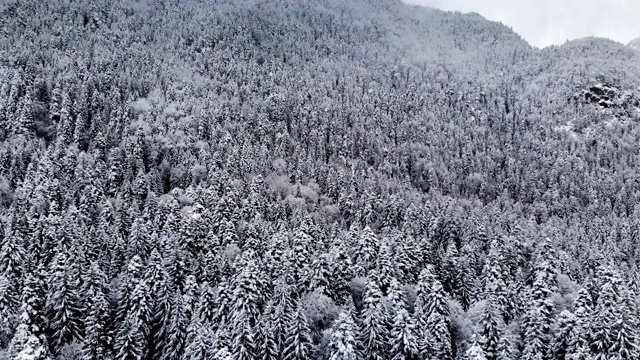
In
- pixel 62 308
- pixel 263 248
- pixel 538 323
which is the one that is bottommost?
pixel 263 248

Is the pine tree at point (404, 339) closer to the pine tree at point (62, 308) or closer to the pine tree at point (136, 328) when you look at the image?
the pine tree at point (136, 328)

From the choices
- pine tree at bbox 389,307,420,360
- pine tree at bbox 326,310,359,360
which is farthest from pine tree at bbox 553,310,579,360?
pine tree at bbox 326,310,359,360

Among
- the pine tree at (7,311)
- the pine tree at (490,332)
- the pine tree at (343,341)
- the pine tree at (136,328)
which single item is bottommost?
the pine tree at (7,311)

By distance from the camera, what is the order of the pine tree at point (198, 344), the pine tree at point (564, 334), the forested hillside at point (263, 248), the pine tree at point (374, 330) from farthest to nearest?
the pine tree at point (564, 334) < the forested hillside at point (263, 248) < the pine tree at point (374, 330) < the pine tree at point (198, 344)

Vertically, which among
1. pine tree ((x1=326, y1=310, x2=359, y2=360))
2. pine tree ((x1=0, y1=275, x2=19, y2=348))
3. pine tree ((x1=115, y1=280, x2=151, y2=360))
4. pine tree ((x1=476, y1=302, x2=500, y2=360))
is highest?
pine tree ((x1=476, y1=302, x2=500, y2=360))

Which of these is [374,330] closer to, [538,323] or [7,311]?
[538,323]

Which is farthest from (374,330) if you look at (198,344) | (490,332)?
(198,344)

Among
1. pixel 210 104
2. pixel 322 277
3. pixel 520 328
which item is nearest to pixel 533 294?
pixel 520 328

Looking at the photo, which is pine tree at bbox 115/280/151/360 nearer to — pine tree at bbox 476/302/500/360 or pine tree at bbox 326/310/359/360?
pine tree at bbox 326/310/359/360

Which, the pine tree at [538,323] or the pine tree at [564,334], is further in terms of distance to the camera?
the pine tree at [538,323]

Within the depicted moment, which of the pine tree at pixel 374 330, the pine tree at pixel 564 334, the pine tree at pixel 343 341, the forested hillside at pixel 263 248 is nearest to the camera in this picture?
the pine tree at pixel 343 341

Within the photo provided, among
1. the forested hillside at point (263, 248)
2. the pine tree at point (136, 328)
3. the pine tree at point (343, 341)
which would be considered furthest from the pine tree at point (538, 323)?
the pine tree at point (136, 328)

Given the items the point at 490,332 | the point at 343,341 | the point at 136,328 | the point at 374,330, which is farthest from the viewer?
the point at 490,332

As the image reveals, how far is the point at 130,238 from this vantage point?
8419 centimetres
